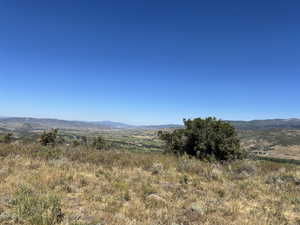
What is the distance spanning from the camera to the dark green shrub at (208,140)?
18344 mm

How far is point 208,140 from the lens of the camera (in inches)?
723

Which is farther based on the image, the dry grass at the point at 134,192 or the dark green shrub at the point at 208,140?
the dark green shrub at the point at 208,140

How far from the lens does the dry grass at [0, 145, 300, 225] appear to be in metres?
4.48

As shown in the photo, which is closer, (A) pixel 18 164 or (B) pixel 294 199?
(B) pixel 294 199

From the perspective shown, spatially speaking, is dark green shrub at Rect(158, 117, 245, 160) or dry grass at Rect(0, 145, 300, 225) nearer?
dry grass at Rect(0, 145, 300, 225)

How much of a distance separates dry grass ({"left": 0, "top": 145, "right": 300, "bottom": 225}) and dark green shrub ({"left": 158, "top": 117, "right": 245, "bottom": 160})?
8187mm

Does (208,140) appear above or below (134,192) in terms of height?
above

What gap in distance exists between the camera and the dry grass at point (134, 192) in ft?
14.7

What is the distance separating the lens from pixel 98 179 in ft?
23.1

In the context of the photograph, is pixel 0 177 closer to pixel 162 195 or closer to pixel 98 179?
pixel 98 179

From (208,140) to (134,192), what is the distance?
13.4 metres

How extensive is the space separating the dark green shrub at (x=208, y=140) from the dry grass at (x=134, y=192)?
8.19 metres

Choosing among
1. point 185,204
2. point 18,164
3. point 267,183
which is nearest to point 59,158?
point 18,164

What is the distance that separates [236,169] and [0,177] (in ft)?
29.7
